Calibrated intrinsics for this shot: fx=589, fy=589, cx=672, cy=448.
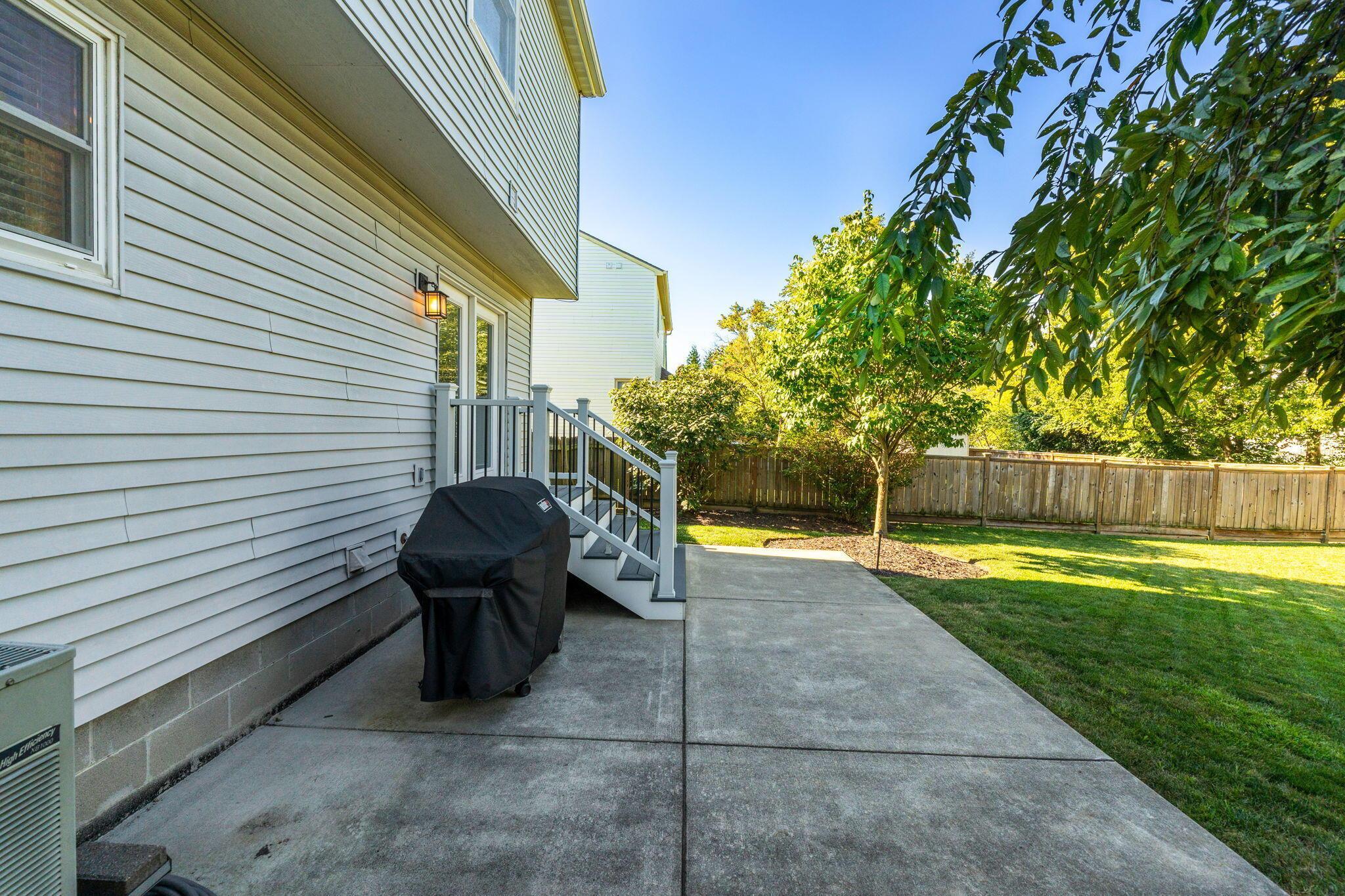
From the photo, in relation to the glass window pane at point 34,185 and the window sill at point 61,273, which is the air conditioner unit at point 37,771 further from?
the glass window pane at point 34,185

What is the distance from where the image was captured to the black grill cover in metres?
2.90

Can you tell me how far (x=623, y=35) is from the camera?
746 centimetres

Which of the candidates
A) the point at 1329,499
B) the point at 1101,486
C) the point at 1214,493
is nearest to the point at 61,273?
the point at 1101,486

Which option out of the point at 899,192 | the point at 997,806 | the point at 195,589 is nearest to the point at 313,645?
the point at 195,589

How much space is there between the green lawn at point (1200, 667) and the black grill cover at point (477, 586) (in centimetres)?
309

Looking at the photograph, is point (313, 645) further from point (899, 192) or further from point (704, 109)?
point (704, 109)

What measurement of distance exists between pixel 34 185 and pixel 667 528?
12.8 ft

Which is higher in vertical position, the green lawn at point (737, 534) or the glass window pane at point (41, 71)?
the glass window pane at point (41, 71)

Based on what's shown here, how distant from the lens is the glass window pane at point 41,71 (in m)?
1.90

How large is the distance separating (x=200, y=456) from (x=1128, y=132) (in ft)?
13.3

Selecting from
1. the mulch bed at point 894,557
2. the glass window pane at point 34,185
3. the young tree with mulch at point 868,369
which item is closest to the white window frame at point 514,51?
the glass window pane at point 34,185

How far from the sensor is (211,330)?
2.71 meters

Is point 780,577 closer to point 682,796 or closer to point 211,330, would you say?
point 682,796

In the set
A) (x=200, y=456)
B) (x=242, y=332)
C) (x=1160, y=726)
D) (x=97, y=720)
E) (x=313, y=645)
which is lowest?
(x=1160, y=726)
